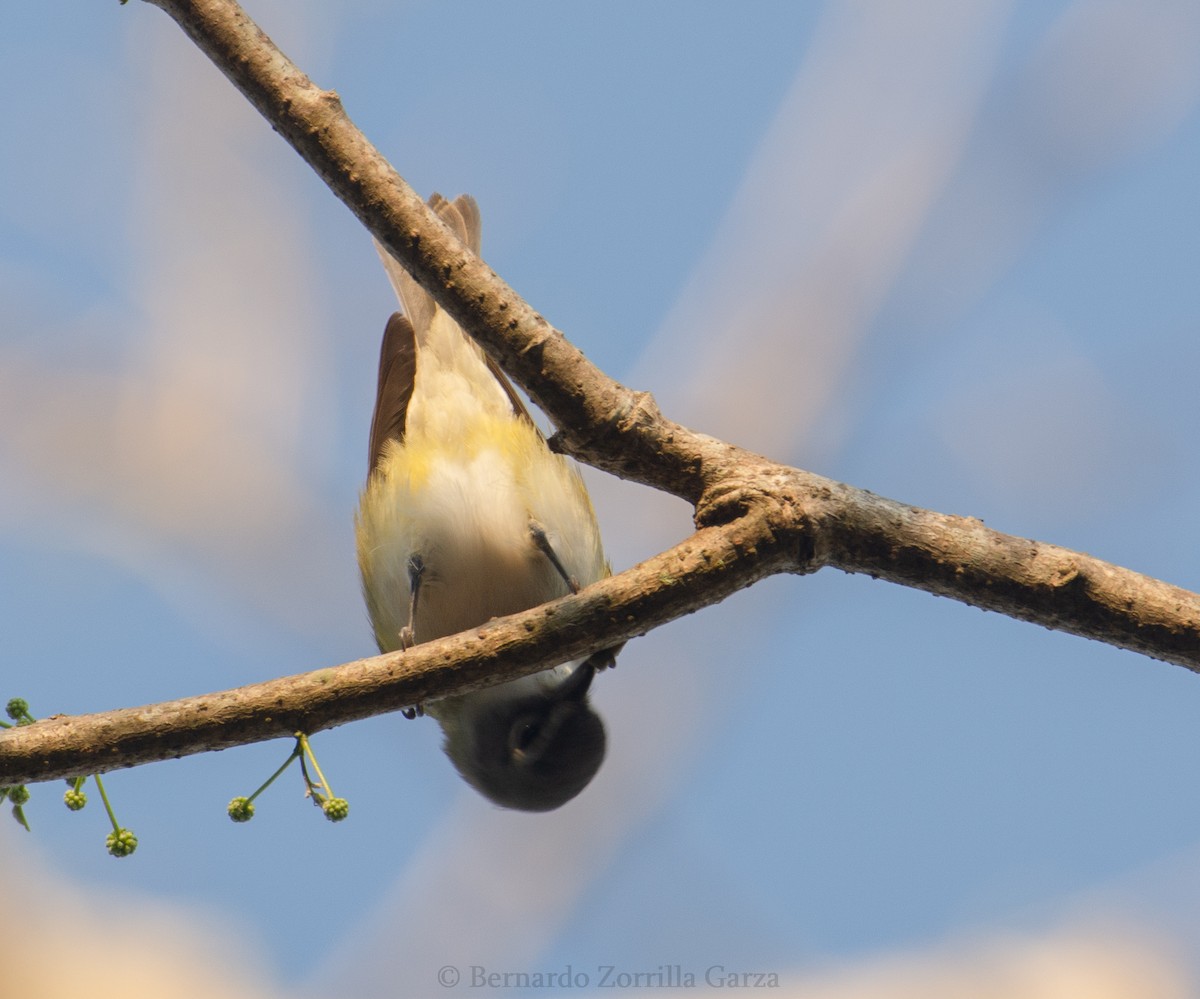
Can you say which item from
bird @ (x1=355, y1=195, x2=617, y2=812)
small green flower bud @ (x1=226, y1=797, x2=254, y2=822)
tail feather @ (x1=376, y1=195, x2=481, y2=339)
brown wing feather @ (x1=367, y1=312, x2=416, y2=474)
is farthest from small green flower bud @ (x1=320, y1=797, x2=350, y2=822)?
tail feather @ (x1=376, y1=195, x2=481, y2=339)

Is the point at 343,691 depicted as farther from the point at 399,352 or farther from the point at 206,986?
the point at 206,986

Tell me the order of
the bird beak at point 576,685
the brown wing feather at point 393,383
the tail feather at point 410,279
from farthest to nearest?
the tail feather at point 410,279 → the brown wing feather at point 393,383 → the bird beak at point 576,685

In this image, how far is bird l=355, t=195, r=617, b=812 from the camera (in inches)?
195

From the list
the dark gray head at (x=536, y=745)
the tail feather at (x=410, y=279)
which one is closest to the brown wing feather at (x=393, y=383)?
the tail feather at (x=410, y=279)

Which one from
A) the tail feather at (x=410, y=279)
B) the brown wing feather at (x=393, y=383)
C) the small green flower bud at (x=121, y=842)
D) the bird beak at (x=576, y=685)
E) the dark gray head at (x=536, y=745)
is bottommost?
the small green flower bud at (x=121, y=842)

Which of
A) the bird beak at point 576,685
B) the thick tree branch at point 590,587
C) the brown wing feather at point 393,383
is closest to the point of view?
the thick tree branch at point 590,587

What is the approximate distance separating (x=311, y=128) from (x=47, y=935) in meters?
7.55

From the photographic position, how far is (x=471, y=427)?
5238 mm

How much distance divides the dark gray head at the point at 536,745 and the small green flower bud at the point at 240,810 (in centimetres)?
236

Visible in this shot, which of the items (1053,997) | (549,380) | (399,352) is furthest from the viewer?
(1053,997)

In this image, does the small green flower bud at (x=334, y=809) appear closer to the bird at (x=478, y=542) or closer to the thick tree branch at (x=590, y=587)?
the thick tree branch at (x=590, y=587)

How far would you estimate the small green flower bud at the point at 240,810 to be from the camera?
2.76 m

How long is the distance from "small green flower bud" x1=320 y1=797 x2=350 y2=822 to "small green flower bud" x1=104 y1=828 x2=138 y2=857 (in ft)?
1.29

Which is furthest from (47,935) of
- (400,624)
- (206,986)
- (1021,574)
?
(1021,574)
